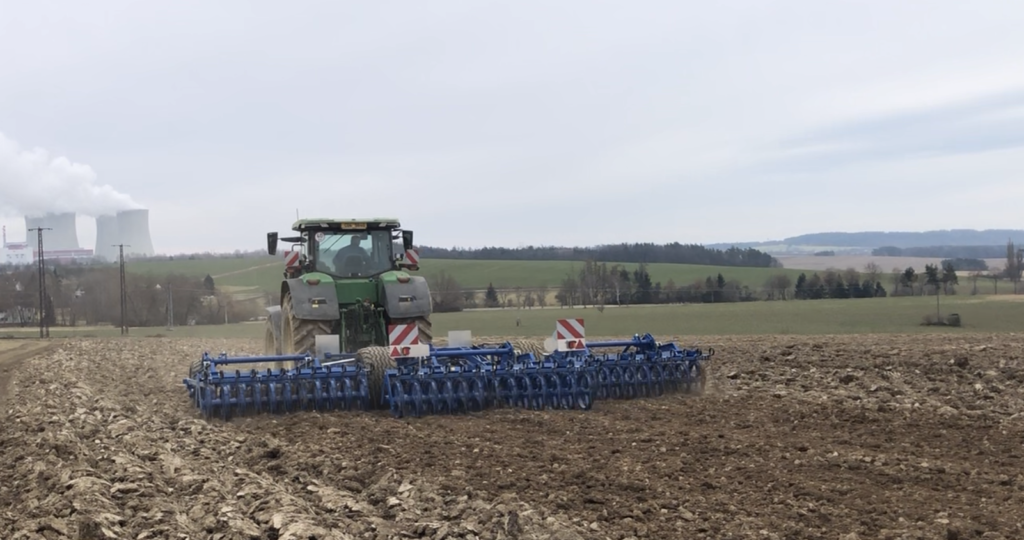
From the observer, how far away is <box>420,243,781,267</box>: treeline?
53.2 metres

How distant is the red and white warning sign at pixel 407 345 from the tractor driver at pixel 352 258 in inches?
84.1

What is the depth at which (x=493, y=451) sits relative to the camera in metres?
7.35

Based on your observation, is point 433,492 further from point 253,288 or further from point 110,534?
point 253,288

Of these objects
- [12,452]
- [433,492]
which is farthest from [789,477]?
[12,452]

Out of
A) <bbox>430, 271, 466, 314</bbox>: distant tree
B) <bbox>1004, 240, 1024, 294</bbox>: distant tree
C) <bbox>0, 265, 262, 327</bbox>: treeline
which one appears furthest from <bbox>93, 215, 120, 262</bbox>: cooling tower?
<bbox>1004, 240, 1024, 294</bbox>: distant tree

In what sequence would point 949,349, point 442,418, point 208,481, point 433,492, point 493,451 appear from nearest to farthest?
Answer: point 433,492
point 208,481
point 493,451
point 442,418
point 949,349

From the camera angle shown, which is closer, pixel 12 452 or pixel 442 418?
pixel 12 452

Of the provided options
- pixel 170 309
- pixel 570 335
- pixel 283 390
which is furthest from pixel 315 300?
pixel 170 309

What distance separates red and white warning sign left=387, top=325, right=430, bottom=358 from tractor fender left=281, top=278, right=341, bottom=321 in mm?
1350

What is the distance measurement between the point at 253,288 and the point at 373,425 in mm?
24422

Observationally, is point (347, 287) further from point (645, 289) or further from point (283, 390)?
point (645, 289)

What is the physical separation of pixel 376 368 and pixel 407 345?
41 centimetres

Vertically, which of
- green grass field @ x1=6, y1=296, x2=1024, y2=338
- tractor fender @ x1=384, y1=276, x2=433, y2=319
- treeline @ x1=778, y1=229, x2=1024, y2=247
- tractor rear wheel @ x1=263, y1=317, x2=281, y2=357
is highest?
treeline @ x1=778, y1=229, x2=1024, y2=247

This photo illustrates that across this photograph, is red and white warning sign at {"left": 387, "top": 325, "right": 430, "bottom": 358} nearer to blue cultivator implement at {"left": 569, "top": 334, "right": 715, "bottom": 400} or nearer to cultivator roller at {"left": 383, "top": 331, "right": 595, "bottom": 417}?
cultivator roller at {"left": 383, "top": 331, "right": 595, "bottom": 417}
